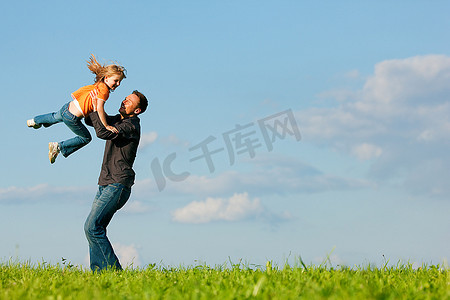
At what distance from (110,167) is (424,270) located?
16.4ft

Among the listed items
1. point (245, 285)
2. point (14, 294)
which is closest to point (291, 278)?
point (245, 285)

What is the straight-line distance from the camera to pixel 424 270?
7.39 m

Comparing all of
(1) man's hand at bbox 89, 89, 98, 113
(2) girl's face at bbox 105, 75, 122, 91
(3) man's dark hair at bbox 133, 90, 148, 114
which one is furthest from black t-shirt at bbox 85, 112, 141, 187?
(2) girl's face at bbox 105, 75, 122, 91

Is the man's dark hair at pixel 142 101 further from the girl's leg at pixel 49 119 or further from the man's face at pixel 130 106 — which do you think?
the girl's leg at pixel 49 119

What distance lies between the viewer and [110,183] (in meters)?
8.05

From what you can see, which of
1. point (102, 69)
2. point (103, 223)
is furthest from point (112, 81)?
point (103, 223)

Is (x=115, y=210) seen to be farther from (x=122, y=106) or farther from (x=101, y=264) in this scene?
(x=122, y=106)

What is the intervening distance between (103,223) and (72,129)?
215 centimetres

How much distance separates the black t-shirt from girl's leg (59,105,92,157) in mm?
1130

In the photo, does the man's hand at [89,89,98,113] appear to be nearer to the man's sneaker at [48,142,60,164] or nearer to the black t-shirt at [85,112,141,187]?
the black t-shirt at [85,112,141,187]

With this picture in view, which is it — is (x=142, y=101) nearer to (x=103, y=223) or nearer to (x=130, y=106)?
(x=130, y=106)

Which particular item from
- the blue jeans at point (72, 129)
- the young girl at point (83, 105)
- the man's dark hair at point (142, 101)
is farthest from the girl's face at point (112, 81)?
the blue jeans at point (72, 129)

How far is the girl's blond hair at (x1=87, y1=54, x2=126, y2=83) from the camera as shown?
359 inches

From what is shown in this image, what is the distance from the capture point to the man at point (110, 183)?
800 centimetres
